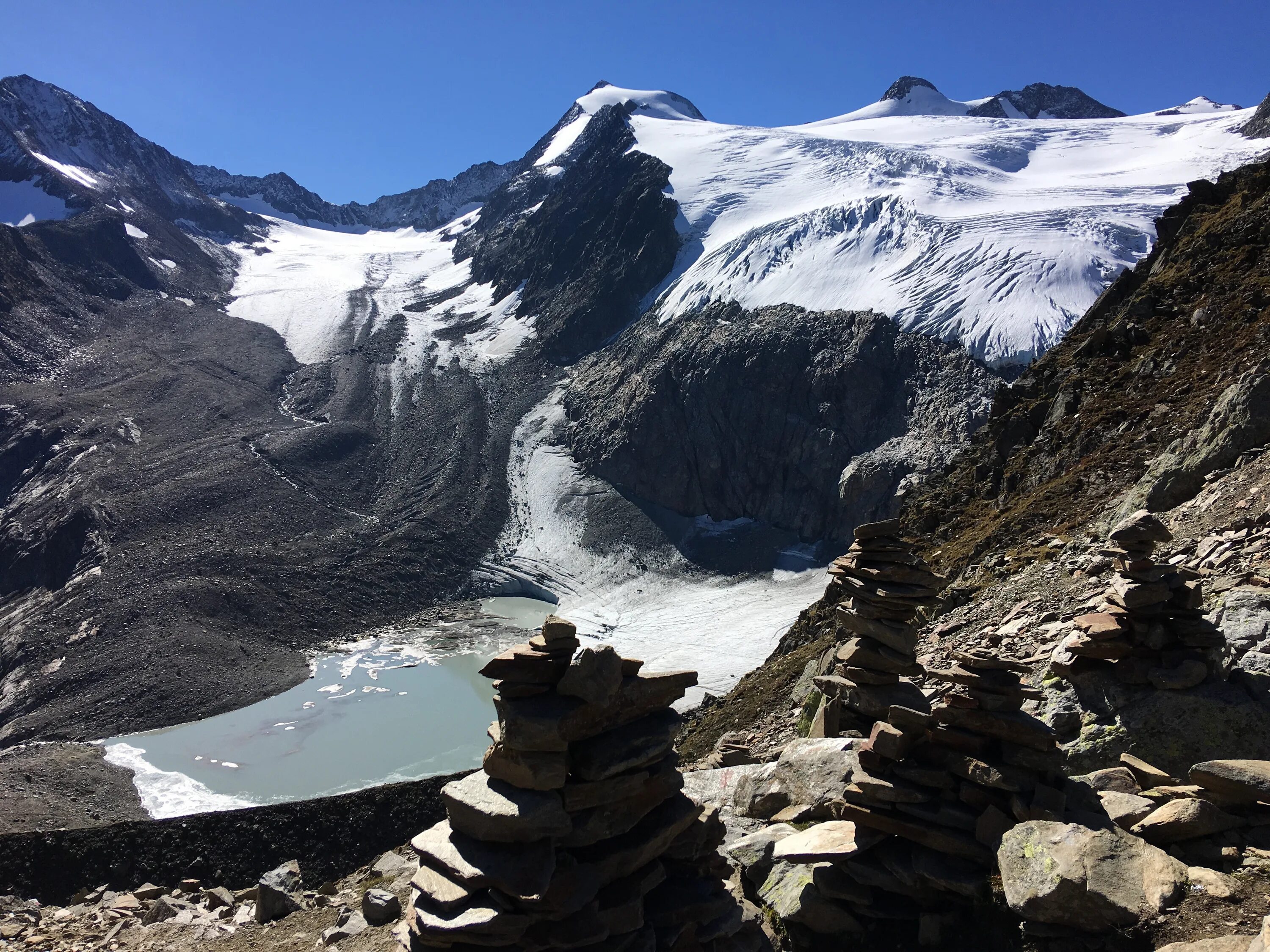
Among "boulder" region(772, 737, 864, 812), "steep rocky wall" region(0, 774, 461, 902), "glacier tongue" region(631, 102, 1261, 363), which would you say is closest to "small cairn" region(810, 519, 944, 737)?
"boulder" region(772, 737, 864, 812)

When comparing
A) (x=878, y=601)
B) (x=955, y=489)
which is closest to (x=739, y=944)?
(x=878, y=601)

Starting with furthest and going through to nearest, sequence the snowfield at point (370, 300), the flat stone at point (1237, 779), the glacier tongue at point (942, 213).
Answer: the snowfield at point (370, 300)
the glacier tongue at point (942, 213)
the flat stone at point (1237, 779)

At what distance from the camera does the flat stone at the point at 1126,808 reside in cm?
634

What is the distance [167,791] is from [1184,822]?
34733 millimetres

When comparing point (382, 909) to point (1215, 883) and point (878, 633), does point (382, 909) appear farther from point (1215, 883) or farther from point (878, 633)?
point (1215, 883)

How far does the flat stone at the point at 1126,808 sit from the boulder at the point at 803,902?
7.37ft

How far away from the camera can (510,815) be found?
6.79 metres

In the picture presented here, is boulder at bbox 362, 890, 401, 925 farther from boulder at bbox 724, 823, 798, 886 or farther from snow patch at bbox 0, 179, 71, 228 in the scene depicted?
snow patch at bbox 0, 179, 71, 228

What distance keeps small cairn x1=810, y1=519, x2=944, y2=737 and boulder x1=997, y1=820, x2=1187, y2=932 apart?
13.5 ft

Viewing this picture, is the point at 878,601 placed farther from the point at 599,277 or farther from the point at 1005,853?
the point at 599,277

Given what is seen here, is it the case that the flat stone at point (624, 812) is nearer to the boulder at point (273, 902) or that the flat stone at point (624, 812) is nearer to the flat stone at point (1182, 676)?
the flat stone at point (1182, 676)

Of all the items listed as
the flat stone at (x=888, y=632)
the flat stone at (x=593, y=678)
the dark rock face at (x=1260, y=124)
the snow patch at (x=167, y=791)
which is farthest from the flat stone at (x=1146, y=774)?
the dark rock face at (x=1260, y=124)

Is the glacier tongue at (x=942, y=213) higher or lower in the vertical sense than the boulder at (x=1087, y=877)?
higher

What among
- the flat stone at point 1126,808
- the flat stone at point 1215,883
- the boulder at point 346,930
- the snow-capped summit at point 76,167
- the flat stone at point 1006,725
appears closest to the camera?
the flat stone at point 1215,883
